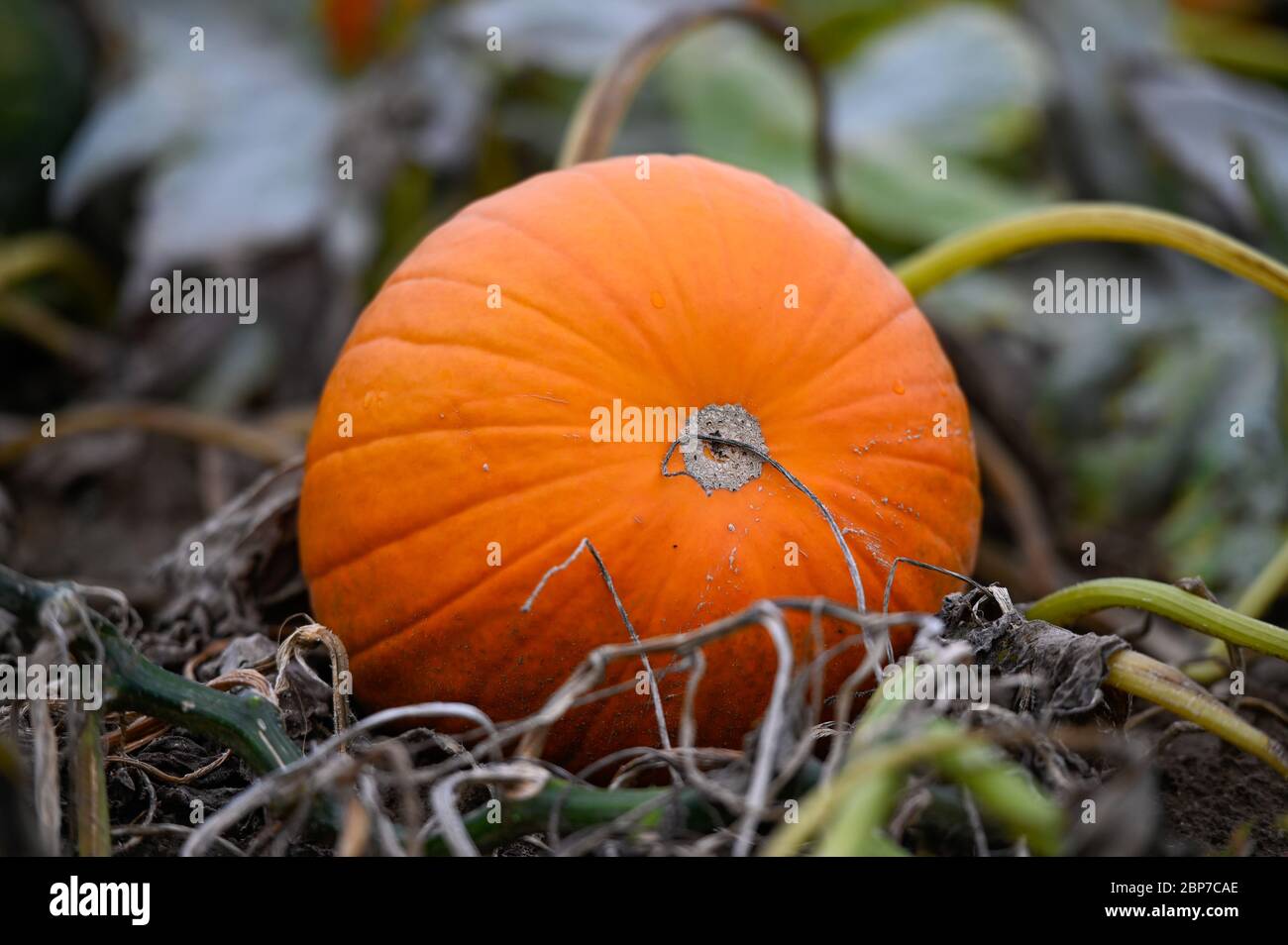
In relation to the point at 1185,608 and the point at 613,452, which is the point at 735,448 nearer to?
the point at 613,452

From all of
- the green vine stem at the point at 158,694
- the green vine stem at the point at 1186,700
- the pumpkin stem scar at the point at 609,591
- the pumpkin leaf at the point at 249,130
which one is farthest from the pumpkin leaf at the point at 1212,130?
the green vine stem at the point at 158,694

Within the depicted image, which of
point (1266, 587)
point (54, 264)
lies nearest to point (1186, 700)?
point (1266, 587)

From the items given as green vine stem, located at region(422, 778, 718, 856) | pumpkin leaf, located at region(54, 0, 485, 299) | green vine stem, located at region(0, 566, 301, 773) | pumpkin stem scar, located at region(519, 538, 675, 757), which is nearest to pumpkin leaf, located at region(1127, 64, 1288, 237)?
pumpkin leaf, located at region(54, 0, 485, 299)

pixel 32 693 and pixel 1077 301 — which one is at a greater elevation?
pixel 1077 301

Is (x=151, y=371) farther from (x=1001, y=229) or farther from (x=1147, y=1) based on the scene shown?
(x=1147, y=1)
